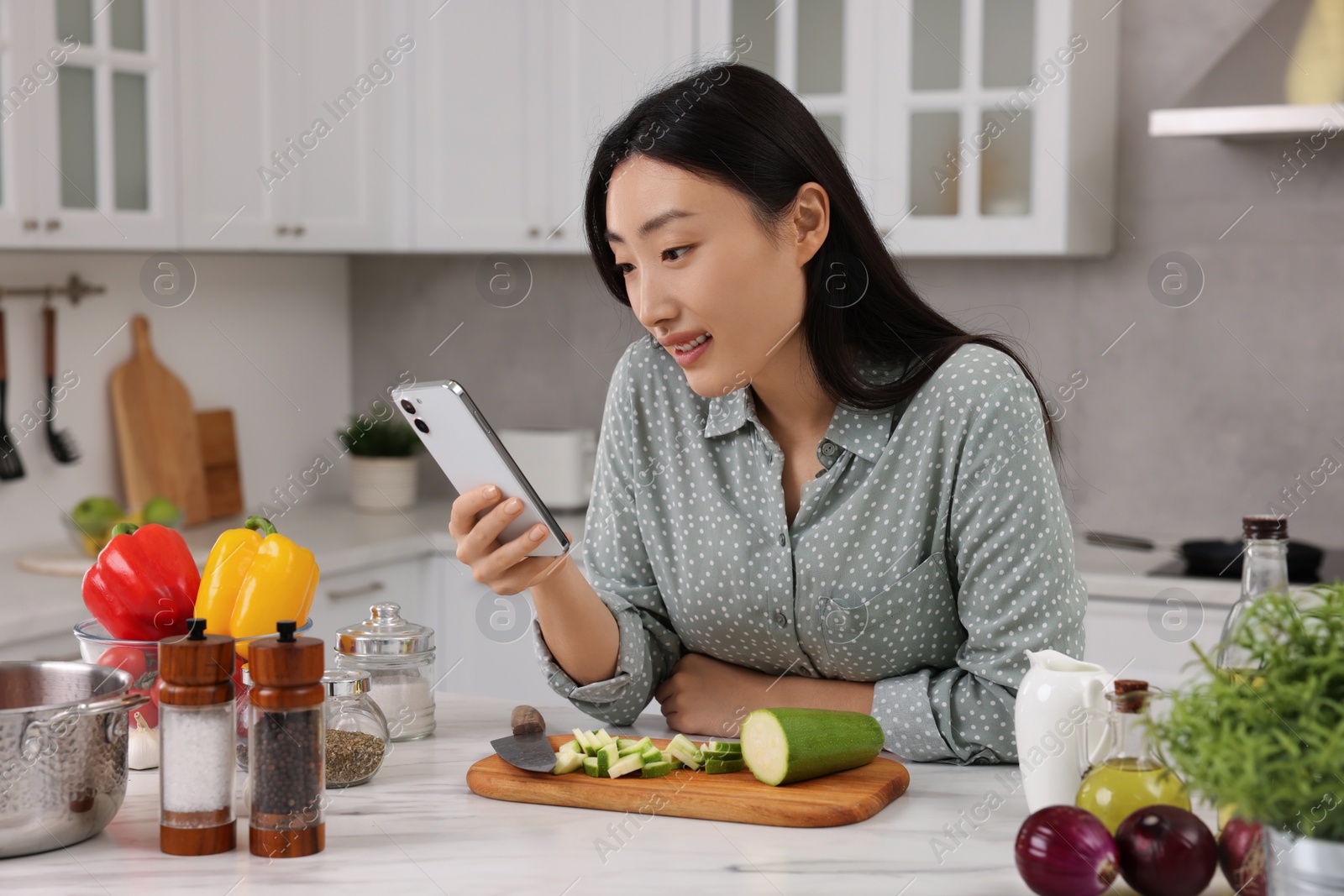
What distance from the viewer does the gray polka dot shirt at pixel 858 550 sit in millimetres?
1413

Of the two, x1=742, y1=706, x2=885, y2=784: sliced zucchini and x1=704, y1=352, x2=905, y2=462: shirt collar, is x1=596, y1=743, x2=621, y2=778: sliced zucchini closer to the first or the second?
x1=742, y1=706, x2=885, y2=784: sliced zucchini

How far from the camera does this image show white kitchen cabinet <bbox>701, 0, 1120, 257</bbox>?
284 cm

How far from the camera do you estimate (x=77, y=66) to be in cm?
271

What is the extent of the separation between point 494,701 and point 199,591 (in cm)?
42

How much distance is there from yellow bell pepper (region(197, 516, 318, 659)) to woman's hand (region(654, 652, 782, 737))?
0.44 metres

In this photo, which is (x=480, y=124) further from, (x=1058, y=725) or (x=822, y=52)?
(x=1058, y=725)

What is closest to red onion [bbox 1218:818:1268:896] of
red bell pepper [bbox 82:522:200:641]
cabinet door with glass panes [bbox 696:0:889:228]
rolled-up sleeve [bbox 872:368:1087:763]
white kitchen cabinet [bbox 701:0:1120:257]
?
rolled-up sleeve [bbox 872:368:1087:763]

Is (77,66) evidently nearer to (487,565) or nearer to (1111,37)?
(487,565)

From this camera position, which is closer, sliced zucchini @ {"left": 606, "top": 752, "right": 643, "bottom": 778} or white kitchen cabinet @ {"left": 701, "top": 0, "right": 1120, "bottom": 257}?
sliced zucchini @ {"left": 606, "top": 752, "right": 643, "bottom": 778}

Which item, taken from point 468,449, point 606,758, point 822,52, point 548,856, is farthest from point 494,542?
point 822,52

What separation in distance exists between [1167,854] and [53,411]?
274 centimetres

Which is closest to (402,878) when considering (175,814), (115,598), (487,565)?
(175,814)

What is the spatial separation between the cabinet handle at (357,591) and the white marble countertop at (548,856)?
179cm

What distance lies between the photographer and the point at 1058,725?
3.60 ft
